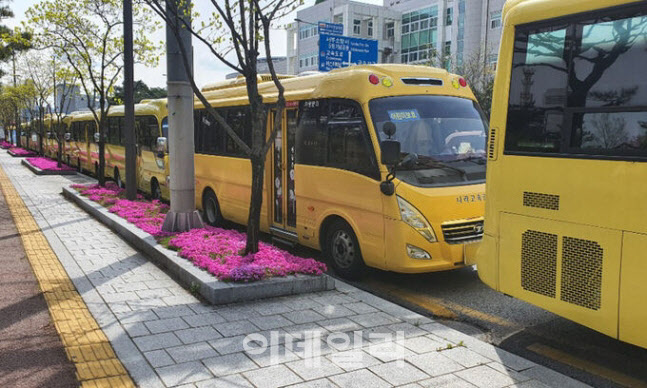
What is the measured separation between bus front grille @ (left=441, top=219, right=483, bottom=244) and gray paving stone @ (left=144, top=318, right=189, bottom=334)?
2968 millimetres

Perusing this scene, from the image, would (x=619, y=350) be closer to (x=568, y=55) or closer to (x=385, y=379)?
(x=385, y=379)

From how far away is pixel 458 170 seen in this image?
666 centimetres

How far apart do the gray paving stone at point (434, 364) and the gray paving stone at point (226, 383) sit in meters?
1.29

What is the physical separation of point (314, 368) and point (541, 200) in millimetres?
2213

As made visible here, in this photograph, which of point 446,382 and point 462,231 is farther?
point 462,231

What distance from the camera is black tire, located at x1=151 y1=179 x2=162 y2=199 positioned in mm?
13319

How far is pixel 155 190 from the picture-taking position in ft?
44.5

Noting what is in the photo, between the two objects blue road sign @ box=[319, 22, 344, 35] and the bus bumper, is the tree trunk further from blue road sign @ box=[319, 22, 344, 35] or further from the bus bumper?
blue road sign @ box=[319, 22, 344, 35]

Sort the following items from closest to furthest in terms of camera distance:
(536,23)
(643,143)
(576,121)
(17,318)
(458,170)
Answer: (643,143)
(576,121)
(536,23)
(17,318)
(458,170)

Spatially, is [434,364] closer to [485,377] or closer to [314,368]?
[485,377]

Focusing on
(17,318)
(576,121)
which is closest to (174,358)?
(17,318)

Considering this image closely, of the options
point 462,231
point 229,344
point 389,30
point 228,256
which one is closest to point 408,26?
point 389,30

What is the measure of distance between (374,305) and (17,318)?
339cm

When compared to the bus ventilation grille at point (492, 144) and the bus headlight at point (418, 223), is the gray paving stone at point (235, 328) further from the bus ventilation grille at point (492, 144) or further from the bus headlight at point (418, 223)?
the bus ventilation grille at point (492, 144)
